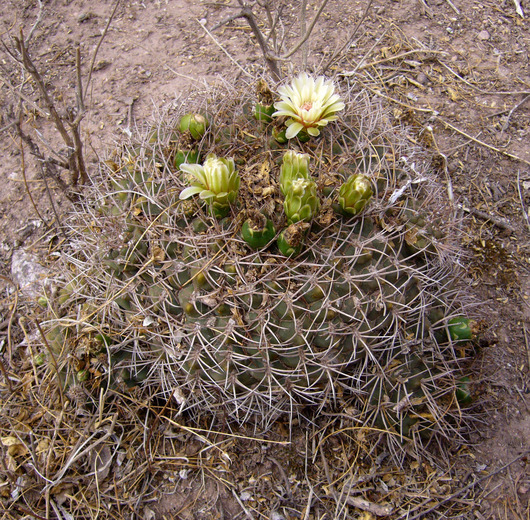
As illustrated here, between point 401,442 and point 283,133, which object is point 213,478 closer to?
point 401,442

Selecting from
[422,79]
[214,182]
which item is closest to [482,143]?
[422,79]

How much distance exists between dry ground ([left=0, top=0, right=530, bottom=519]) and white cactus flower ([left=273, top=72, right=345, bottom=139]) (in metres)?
0.95

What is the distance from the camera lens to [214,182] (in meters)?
1.84

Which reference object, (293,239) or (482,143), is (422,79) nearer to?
(482,143)

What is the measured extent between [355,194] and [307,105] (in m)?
0.51

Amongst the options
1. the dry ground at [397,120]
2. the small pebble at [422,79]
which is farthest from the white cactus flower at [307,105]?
the small pebble at [422,79]

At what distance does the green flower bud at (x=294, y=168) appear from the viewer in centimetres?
185

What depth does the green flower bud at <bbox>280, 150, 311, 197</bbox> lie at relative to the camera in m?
1.85

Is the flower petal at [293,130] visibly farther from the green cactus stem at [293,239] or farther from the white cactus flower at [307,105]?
the green cactus stem at [293,239]

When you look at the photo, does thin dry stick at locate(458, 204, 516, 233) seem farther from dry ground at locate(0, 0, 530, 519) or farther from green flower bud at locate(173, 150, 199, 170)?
green flower bud at locate(173, 150, 199, 170)

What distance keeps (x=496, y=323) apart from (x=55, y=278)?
8.67 ft

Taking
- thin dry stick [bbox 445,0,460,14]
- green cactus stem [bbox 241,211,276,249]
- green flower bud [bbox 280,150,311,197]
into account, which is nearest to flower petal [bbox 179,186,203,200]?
green cactus stem [bbox 241,211,276,249]

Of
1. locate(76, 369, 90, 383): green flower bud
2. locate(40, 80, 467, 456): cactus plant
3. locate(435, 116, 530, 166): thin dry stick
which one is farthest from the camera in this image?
locate(435, 116, 530, 166): thin dry stick

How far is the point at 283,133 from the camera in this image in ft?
7.11
